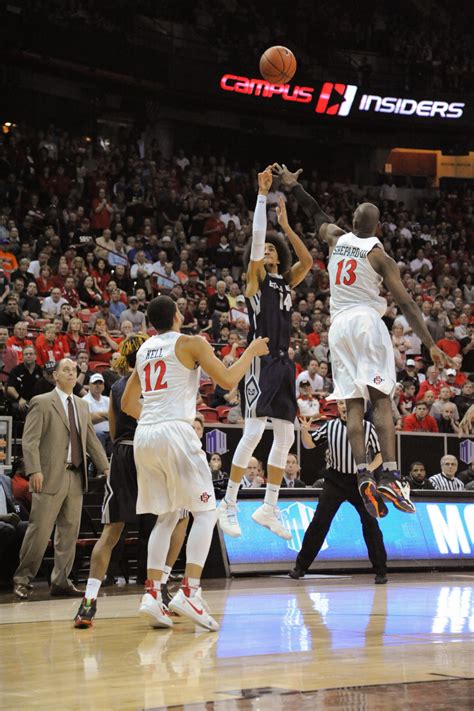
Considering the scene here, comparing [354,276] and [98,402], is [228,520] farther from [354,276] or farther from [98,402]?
[98,402]

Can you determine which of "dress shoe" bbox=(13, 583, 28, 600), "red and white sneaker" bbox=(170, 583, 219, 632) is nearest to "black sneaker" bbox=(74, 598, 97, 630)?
"red and white sneaker" bbox=(170, 583, 219, 632)

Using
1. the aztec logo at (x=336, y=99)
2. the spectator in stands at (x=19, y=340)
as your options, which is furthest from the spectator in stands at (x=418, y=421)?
the aztec logo at (x=336, y=99)

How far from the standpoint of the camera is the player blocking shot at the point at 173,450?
742 centimetres

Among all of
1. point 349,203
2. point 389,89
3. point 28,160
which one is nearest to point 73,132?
point 28,160

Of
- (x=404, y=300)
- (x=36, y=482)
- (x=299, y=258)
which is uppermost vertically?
(x=299, y=258)

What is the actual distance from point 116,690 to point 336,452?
246 inches

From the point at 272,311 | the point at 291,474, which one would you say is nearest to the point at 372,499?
the point at 272,311

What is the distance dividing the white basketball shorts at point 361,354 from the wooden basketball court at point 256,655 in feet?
5.65

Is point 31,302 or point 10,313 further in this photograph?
point 31,302

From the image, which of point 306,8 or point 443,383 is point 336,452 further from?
point 306,8

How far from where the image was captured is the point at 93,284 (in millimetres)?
18625

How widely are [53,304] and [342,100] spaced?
1809cm

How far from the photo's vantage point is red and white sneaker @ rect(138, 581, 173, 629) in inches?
294

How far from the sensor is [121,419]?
8.70 m
